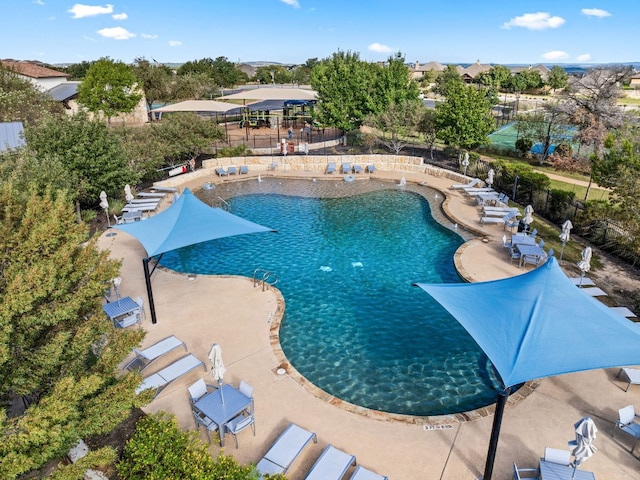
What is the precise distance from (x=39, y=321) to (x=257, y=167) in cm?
2556

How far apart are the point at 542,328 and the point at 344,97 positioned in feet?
102

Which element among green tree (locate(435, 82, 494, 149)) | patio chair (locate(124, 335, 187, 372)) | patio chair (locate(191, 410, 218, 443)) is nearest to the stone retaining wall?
green tree (locate(435, 82, 494, 149))

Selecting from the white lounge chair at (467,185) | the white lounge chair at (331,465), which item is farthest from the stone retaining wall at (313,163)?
the white lounge chair at (331,465)

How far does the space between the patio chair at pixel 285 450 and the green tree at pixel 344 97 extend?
3049 cm

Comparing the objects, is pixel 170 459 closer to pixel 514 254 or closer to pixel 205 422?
pixel 205 422

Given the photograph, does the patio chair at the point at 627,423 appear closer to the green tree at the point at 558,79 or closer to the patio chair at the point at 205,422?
the patio chair at the point at 205,422

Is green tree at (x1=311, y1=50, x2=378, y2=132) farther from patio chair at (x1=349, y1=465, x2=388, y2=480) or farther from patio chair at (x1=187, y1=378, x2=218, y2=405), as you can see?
patio chair at (x1=349, y1=465, x2=388, y2=480)

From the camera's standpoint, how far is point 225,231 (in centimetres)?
1327

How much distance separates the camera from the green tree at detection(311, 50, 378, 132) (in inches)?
1387

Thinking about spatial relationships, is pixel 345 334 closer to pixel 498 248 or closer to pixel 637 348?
pixel 637 348

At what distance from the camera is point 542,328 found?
8078 millimetres

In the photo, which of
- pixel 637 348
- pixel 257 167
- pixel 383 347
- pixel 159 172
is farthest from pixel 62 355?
pixel 257 167

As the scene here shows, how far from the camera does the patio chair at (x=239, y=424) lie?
8.27m

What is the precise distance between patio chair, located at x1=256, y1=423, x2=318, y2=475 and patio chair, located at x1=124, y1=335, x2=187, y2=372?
402cm
